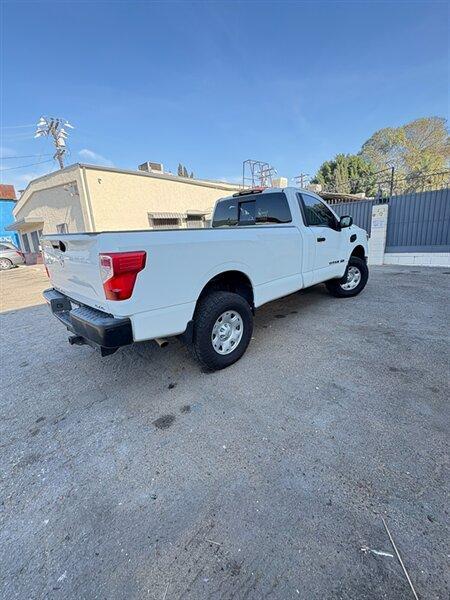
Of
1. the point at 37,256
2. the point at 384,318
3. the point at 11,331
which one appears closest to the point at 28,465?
the point at 11,331

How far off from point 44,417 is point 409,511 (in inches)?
118

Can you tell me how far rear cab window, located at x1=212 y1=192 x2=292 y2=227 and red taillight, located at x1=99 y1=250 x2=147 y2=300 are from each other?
254 centimetres

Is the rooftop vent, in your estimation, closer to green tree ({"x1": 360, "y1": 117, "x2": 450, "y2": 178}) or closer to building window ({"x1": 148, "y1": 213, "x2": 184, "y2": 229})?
building window ({"x1": 148, "y1": 213, "x2": 184, "y2": 229})

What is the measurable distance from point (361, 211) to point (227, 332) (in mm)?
10599

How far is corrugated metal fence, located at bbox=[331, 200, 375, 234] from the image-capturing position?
449 inches

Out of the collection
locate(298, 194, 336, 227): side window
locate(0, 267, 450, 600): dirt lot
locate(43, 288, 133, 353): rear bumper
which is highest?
locate(298, 194, 336, 227): side window

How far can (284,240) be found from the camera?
3951mm

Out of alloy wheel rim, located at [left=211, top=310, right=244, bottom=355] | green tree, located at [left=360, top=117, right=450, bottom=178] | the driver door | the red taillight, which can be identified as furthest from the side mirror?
green tree, located at [left=360, top=117, right=450, bottom=178]

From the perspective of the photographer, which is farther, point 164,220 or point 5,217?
point 5,217

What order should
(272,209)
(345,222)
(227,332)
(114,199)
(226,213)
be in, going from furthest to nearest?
(114,199) → (345,222) → (226,213) → (272,209) → (227,332)

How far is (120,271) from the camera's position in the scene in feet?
7.56

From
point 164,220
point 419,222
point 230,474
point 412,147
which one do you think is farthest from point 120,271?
point 412,147

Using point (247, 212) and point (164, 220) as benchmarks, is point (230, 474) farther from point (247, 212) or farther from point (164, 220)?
point (164, 220)

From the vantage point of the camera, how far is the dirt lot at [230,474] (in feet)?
4.85
